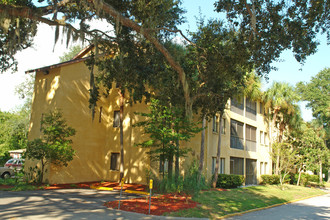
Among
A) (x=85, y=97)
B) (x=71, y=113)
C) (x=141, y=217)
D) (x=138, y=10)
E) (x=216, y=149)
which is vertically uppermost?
(x=138, y=10)

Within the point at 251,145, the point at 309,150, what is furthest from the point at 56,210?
the point at 309,150

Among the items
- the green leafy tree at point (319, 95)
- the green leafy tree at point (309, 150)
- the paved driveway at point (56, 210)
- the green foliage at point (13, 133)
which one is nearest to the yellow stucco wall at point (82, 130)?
the paved driveway at point (56, 210)

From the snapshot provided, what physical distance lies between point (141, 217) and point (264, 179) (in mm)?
23389

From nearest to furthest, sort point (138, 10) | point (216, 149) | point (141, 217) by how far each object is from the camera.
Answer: point (141, 217) → point (138, 10) → point (216, 149)

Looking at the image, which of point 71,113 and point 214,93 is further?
point 71,113

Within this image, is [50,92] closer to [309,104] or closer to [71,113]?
[71,113]

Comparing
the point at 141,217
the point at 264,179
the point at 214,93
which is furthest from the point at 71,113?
the point at 264,179

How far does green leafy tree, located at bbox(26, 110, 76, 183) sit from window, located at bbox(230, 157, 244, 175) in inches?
602

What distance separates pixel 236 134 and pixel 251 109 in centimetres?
509

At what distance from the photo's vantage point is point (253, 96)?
26.9 m

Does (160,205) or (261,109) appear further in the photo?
(261,109)

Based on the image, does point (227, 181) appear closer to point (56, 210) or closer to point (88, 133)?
point (88, 133)

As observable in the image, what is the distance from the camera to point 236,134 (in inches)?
1096

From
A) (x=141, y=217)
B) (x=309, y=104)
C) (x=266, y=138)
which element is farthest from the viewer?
(x=309, y=104)
